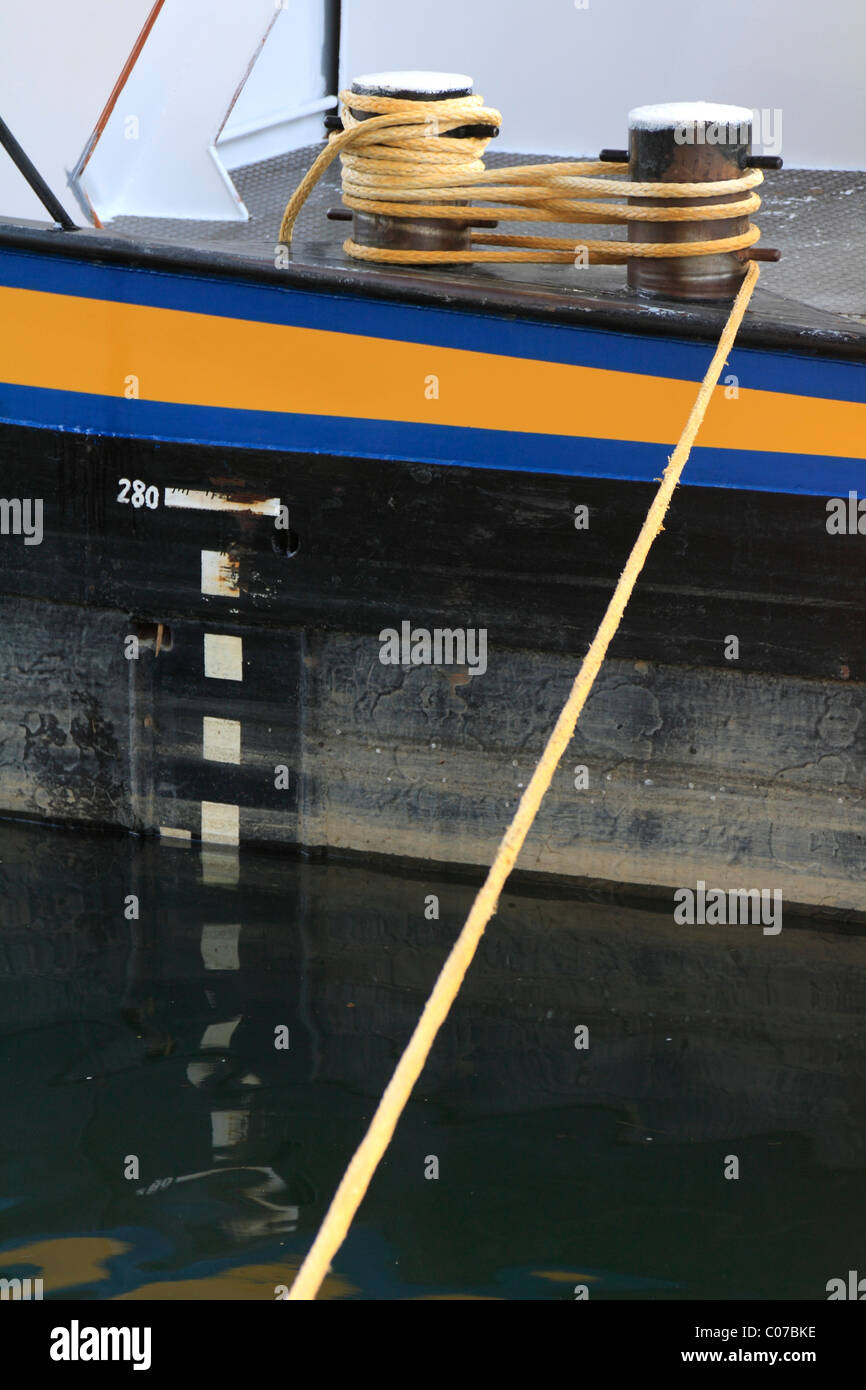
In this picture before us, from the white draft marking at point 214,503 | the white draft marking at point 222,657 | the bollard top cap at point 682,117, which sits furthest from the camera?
the white draft marking at point 222,657

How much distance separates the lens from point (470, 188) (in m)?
3.57

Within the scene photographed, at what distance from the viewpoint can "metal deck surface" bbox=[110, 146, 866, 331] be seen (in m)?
3.59

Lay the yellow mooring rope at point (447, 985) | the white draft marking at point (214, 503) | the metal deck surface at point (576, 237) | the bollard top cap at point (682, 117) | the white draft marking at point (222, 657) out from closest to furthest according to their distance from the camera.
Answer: the yellow mooring rope at point (447, 985) → the bollard top cap at point (682, 117) → the metal deck surface at point (576, 237) → the white draft marking at point (214, 503) → the white draft marking at point (222, 657)

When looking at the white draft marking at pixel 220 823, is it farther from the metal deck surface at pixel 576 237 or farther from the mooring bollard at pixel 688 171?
the mooring bollard at pixel 688 171

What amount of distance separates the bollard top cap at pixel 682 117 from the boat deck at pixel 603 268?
0.35 m

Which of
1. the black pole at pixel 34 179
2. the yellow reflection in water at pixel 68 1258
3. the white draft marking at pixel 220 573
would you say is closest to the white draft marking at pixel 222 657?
the white draft marking at pixel 220 573

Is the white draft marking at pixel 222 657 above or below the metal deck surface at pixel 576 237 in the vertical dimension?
below

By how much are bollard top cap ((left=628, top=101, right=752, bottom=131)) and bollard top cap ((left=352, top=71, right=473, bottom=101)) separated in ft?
1.34

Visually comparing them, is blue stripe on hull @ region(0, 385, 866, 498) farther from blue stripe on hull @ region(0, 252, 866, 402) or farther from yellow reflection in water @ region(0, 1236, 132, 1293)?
yellow reflection in water @ region(0, 1236, 132, 1293)

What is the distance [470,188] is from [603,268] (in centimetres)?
47

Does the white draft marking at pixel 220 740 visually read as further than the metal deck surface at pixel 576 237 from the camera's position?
Yes

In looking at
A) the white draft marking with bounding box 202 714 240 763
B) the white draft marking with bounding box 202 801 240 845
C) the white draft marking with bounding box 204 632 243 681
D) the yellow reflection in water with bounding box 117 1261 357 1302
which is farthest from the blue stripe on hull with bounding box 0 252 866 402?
the yellow reflection in water with bounding box 117 1261 357 1302

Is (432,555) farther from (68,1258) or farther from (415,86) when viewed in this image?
(68,1258)

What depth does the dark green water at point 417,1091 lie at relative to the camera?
9.46 ft
